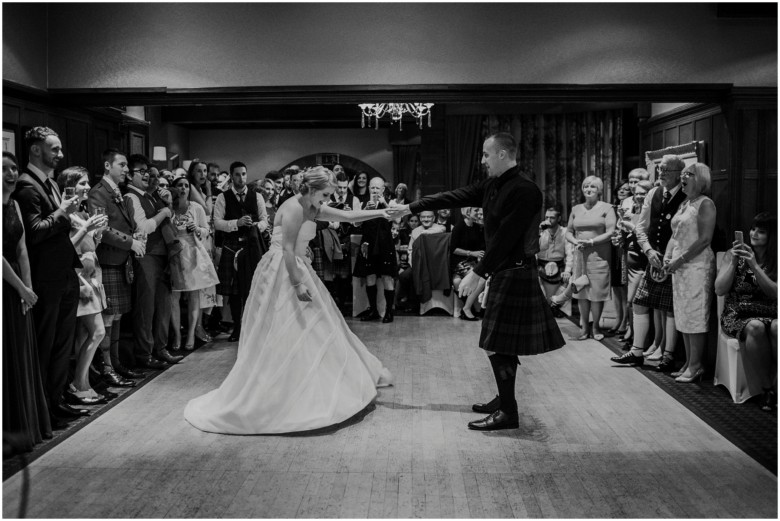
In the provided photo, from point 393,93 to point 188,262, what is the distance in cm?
191

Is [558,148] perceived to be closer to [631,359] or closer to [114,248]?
[631,359]

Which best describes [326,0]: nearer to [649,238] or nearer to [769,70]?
[649,238]

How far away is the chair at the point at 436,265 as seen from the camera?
311 inches

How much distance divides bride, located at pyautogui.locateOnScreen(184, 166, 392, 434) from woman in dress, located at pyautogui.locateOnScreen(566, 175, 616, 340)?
9.03 ft

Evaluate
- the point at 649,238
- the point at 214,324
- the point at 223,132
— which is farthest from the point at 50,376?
the point at 223,132

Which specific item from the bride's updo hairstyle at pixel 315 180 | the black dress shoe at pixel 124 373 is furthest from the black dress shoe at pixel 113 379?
the bride's updo hairstyle at pixel 315 180

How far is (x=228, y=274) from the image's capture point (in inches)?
245

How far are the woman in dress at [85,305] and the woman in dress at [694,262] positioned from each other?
3.46 meters

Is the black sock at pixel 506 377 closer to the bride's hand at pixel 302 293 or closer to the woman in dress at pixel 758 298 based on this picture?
the bride's hand at pixel 302 293

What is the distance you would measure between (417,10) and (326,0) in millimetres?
643

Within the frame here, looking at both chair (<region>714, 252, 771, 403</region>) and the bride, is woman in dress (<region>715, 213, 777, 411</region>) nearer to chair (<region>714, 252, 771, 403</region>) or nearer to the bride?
chair (<region>714, 252, 771, 403</region>)

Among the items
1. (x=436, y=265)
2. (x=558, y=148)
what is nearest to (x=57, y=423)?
(x=436, y=265)

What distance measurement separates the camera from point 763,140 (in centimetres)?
559

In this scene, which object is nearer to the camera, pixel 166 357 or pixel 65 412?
pixel 65 412
